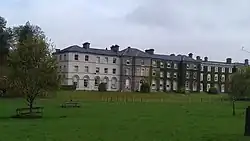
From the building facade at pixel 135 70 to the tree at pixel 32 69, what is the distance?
7265 centimetres

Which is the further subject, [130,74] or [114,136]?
[130,74]

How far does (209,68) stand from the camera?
159125 millimetres

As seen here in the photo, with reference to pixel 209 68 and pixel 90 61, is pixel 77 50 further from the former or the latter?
pixel 209 68

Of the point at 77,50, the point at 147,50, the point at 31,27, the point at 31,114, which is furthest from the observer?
the point at 147,50

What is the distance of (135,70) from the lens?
13988cm

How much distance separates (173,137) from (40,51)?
92.6 ft

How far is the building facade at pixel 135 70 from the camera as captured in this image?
131m

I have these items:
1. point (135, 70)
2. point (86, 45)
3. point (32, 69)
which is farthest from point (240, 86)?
point (135, 70)

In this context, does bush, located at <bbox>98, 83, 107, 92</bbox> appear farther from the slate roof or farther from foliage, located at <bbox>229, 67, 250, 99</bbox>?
foliage, located at <bbox>229, 67, 250, 99</bbox>

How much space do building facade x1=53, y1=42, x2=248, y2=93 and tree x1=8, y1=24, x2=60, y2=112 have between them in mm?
72651

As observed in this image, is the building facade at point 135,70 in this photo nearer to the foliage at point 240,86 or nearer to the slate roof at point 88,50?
the slate roof at point 88,50

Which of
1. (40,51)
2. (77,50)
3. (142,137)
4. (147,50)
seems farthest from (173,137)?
(147,50)

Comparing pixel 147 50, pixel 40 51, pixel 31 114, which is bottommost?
pixel 31 114

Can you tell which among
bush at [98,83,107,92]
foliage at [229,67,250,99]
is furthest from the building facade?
foliage at [229,67,250,99]
